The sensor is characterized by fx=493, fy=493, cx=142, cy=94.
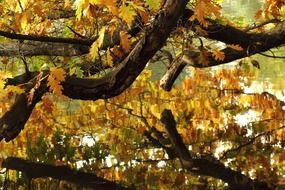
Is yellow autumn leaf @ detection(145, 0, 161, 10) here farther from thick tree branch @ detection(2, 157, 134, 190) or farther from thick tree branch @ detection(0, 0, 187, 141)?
thick tree branch @ detection(2, 157, 134, 190)

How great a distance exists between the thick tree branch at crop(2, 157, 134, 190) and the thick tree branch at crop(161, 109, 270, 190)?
1122 millimetres

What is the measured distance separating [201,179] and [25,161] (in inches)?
109

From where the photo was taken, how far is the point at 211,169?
688cm

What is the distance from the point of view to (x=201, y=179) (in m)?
6.64

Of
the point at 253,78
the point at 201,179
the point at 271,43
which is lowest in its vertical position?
the point at 201,179

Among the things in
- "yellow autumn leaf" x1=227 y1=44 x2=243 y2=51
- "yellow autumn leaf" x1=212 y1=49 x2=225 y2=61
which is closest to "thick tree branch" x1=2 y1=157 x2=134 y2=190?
"yellow autumn leaf" x1=212 y1=49 x2=225 y2=61

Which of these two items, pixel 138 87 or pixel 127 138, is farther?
pixel 138 87

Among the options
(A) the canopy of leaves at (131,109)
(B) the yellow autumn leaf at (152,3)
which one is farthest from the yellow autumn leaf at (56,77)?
(B) the yellow autumn leaf at (152,3)

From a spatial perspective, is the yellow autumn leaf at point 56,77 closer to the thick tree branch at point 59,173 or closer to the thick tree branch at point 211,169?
the thick tree branch at point 59,173

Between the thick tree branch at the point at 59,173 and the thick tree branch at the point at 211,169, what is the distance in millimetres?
1122

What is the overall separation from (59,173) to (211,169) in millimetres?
2205

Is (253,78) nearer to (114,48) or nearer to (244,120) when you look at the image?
(244,120)

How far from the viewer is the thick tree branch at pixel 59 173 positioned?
22.2 ft

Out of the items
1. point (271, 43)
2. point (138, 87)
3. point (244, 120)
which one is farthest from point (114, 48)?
Answer: point (138, 87)
